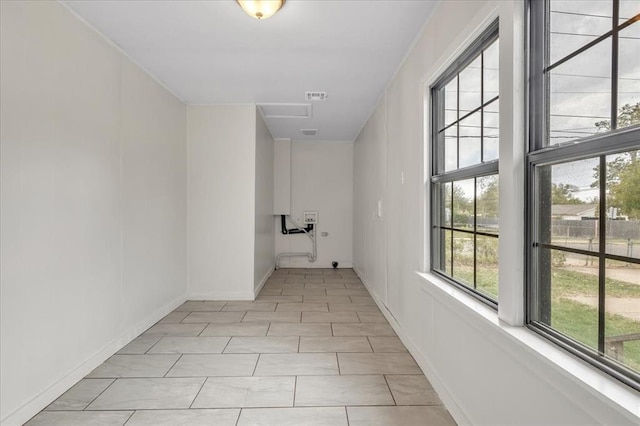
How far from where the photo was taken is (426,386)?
7.32ft

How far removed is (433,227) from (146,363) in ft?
7.77

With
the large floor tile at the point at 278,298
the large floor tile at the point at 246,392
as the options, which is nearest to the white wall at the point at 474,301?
the large floor tile at the point at 246,392

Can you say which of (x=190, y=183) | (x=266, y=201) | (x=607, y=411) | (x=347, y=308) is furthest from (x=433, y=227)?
(x=266, y=201)

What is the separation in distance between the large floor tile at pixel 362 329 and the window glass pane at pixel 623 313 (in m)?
2.25

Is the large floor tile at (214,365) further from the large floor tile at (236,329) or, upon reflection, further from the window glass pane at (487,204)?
the window glass pane at (487,204)

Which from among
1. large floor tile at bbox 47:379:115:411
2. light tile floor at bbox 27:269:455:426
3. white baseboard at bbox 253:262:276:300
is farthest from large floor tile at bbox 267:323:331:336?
large floor tile at bbox 47:379:115:411

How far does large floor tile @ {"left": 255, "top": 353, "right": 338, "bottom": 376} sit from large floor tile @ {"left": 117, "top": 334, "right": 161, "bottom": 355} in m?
1.02

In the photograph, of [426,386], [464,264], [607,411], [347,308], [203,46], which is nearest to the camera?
[607,411]

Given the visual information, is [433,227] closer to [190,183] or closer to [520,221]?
[520,221]

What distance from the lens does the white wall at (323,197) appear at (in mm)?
6613

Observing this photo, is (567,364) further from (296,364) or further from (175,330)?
→ (175,330)

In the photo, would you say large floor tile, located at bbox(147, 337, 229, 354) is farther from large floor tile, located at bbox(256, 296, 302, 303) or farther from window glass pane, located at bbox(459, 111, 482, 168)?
window glass pane, located at bbox(459, 111, 482, 168)

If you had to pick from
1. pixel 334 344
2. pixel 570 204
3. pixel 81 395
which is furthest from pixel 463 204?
pixel 81 395

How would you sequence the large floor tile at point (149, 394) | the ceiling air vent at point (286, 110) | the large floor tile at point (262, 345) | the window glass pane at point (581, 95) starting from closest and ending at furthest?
the window glass pane at point (581, 95), the large floor tile at point (149, 394), the large floor tile at point (262, 345), the ceiling air vent at point (286, 110)
